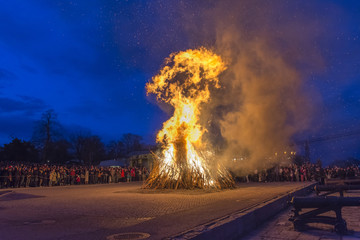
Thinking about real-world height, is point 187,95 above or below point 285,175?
above

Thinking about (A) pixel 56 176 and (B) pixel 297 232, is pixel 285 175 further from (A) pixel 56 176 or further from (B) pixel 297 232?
(B) pixel 297 232

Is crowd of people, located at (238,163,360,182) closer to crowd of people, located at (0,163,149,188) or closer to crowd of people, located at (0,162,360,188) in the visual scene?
crowd of people, located at (0,162,360,188)

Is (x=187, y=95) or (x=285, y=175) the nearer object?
(x=187, y=95)

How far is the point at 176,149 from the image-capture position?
16.6m

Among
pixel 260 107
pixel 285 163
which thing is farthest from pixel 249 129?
pixel 285 163

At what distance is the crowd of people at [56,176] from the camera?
21.7 meters

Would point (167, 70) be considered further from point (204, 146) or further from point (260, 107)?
point (260, 107)

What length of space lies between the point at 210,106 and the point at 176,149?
4.14 metres

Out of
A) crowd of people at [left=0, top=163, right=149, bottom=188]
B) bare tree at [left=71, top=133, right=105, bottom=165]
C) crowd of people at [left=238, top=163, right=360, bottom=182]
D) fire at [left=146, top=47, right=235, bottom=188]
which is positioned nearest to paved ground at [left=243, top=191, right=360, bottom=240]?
fire at [left=146, top=47, right=235, bottom=188]

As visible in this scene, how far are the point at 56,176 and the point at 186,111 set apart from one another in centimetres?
1464

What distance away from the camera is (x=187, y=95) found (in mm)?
17500

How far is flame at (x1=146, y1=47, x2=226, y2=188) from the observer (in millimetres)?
16875

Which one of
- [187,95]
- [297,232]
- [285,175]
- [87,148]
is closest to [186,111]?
[187,95]

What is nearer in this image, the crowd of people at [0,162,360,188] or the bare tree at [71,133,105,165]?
the crowd of people at [0,162,360,188]
